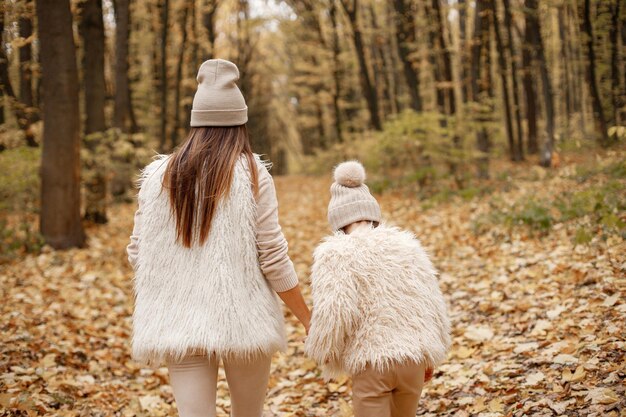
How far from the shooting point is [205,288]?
2.57 m

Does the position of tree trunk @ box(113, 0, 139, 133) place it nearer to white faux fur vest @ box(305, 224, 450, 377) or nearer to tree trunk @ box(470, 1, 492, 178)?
tree trunk @ box(470, 1, 492, 178)

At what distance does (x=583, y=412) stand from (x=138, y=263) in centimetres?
297

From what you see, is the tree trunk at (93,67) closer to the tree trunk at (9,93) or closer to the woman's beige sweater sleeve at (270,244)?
the tree trunk at (9,93)

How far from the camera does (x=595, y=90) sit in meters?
14.0

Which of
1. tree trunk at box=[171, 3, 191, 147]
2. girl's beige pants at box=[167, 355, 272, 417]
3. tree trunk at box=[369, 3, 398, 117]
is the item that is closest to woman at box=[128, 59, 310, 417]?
girl's beige pants at box=[167, 355, 272, 417]

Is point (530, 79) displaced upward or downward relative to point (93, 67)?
downward

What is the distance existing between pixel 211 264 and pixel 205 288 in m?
0.11

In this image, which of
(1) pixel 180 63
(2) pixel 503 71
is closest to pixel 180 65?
(1) pixel 180 63

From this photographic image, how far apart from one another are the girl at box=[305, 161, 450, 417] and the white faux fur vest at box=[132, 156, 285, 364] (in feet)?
0.95

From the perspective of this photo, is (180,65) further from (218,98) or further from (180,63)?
(218,98)

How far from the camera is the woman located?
255cm

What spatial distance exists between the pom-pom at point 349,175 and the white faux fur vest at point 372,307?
0.29 metres

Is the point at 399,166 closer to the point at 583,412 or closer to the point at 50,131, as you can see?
the point at 50,131

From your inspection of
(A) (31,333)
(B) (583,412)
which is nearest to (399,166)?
(A) (31,333)
